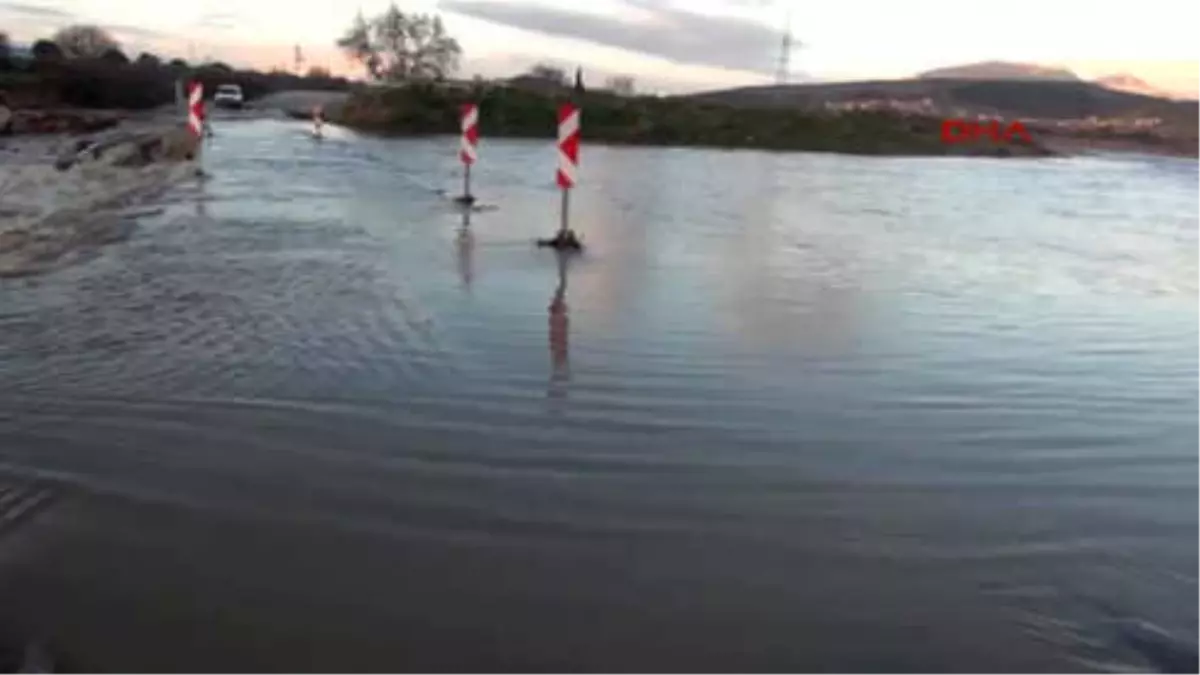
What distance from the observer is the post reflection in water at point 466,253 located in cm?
1185

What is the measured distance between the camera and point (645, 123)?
57.2 meters

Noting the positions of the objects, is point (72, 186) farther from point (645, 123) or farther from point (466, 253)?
point (645, 123)

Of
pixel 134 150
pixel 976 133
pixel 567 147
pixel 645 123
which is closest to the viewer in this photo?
pixel 567 147

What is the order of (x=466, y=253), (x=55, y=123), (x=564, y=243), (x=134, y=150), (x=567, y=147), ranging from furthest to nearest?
(x=55, y=123) < (x=134, y=150) < (x=567, y=147) < (x=564, y=243) < (x=466, y=253)

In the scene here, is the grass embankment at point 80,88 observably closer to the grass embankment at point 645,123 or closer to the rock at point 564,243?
the grass embankment at point 645,123

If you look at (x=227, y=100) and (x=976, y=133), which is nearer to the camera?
(x=976, y=133)

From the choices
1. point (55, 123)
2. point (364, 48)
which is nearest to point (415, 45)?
point (364, 48)

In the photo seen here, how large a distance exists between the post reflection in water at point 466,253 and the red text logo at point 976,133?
48.6 meters

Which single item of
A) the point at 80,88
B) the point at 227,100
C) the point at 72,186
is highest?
the point at 80,88

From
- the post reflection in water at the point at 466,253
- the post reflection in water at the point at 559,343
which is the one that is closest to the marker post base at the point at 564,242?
the post reflection in water at the point at 466,253

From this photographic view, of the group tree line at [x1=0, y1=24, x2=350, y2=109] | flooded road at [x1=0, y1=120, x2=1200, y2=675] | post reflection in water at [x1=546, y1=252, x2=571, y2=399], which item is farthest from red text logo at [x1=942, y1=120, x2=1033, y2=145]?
post reflection in water at [x1=546, y1=252, x2=571, y2=399]

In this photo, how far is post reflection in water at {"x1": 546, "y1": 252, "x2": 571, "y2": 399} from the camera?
7504 millimetres

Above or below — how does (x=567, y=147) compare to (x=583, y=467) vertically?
above

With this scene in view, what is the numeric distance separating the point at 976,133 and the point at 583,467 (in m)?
67.3
